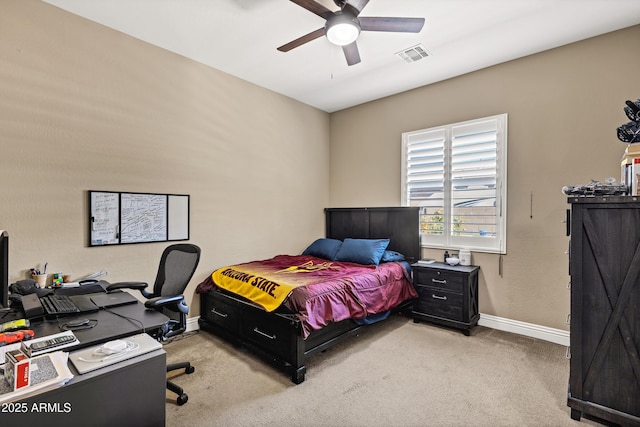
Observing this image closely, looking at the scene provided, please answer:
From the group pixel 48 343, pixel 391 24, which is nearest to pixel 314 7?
pixel 391 24

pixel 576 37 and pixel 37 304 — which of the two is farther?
pixel 576 37

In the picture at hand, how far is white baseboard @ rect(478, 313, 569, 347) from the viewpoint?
10.3ft

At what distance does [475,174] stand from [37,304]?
13.2 feet

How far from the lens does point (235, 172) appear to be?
12.9 feet

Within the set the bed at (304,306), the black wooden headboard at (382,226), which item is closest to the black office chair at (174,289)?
the bed at (304,306)

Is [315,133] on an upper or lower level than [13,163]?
upper

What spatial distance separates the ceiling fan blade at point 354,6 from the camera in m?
2.14

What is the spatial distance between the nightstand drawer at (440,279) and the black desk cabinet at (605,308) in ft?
4.54

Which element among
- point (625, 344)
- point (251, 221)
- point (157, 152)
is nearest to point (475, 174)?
point (625, 344)

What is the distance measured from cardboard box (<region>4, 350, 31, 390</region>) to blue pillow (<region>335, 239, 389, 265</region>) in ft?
10.4

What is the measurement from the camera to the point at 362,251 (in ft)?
13.0

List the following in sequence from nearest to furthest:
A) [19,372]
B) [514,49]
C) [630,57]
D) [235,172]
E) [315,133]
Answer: [19,372], [630,57], [514,49], [235,172], [315,133]

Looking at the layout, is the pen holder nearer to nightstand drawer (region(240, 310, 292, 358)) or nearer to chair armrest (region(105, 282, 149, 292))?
chair armrest (region(105, 282, 149, 292))

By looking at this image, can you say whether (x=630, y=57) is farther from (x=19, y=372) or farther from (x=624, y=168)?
(x=19, y=372)
